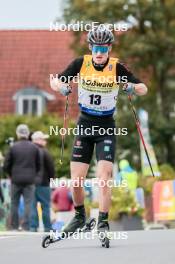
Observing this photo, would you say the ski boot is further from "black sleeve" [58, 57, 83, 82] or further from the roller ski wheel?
"black sleeve" [58, 57, 83, 82]

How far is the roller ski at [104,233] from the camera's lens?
1022 cm

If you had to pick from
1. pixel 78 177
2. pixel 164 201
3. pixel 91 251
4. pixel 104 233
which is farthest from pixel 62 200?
pixel 91 251

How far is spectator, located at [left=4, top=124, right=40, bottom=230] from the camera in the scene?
17844 millimetres

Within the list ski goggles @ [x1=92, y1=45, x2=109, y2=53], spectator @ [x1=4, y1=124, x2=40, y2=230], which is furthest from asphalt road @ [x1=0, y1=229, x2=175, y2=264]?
spectator @ [x1=4, y1=124, x2=40, y2=230]

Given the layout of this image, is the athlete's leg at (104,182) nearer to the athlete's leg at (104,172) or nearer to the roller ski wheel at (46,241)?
the athlete's leg at (104,172)

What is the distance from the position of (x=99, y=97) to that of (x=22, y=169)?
7455 millimetres

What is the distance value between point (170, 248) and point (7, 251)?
59.4 inches

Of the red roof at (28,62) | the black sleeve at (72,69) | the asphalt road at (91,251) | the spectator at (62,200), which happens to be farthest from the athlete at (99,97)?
the red roof at (28,62)

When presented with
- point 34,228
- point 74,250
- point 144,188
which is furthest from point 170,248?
point 144,188

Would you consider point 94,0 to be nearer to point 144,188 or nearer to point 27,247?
point 144,188

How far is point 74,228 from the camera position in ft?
35.1

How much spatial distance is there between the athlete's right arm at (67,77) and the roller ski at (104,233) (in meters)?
1.30

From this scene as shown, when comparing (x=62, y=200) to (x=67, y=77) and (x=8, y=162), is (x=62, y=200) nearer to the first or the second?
(x=8, y=162)

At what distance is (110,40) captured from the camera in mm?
10531
